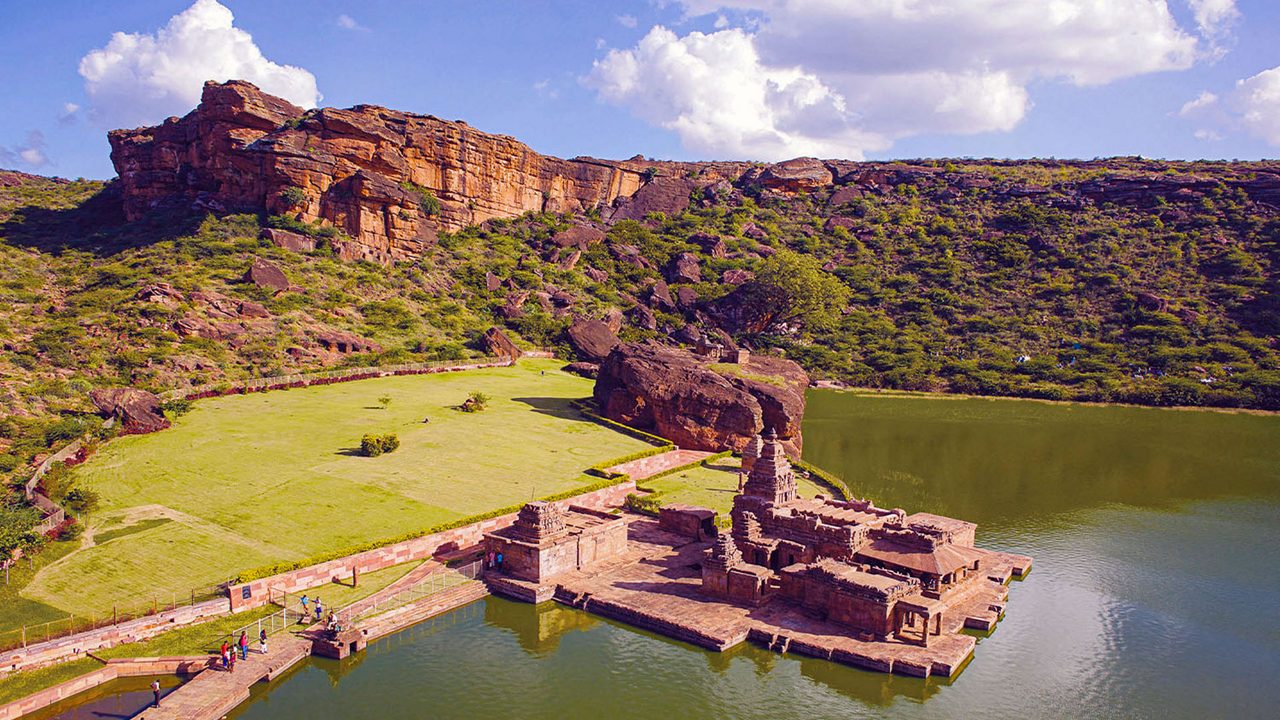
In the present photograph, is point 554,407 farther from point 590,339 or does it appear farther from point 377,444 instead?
point 590,339

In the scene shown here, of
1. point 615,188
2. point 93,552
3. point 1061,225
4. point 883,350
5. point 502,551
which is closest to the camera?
point 93,552

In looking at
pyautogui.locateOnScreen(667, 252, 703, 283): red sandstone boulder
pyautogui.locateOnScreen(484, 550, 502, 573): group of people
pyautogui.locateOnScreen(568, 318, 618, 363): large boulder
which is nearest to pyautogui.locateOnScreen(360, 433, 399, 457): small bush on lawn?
pyautogui.locateOnScreen(484, 550, 502, 573): group of people

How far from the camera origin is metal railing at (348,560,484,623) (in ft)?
94.5

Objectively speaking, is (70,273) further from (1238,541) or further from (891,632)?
(1238,541)

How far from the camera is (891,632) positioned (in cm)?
2839

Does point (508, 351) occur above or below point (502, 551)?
above

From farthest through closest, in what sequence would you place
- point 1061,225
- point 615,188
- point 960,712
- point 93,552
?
point 615,188 → point 1061,225 → point 93,552 → point 960,712

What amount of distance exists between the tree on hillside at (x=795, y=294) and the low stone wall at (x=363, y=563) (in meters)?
63.2

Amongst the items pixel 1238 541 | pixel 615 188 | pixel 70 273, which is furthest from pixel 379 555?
pixel 615 188

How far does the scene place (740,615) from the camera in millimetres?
29891

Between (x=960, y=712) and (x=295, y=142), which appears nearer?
(x=960, y=712)

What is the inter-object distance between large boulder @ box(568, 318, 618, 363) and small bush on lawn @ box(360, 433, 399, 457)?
125 ft

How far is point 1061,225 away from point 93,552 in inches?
4748

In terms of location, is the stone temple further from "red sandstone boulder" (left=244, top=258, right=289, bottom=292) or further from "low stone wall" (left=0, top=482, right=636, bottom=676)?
"red sandstone boulder" (left=244, top=258, right=289, bottom=292)
